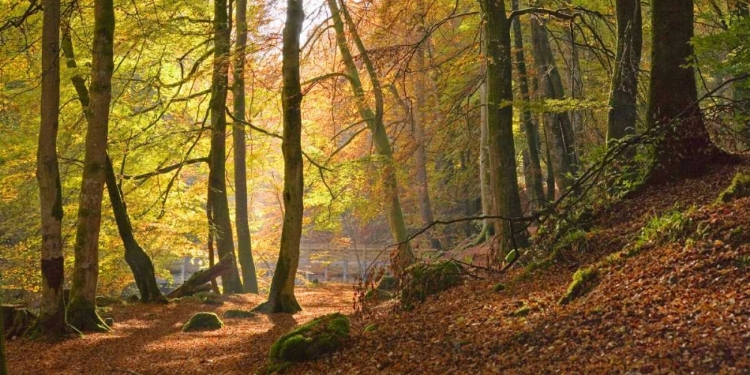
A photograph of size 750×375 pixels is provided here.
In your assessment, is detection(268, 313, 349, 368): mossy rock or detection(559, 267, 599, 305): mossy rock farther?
detection(268, 313, 349, 368): mossy rock

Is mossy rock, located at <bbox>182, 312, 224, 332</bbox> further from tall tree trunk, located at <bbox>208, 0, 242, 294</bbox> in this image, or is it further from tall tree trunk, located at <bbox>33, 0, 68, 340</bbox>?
tall tree trunk, located at <bbox>208, 0, 242, 294</bbox>

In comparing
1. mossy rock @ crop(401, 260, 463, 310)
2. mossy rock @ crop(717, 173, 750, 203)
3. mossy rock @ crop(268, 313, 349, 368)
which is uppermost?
mossy rock @ crop(717, 173, 750, 203)

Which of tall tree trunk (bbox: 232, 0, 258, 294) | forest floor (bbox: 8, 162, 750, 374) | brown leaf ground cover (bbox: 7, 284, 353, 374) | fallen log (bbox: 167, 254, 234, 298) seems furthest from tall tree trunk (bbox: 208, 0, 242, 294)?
forest floor (bbox: 8, 162, 750, 374)

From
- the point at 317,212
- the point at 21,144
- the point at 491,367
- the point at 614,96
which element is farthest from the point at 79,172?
the point at 491,367

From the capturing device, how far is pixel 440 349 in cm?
562

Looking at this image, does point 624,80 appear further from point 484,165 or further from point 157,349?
point 484,165

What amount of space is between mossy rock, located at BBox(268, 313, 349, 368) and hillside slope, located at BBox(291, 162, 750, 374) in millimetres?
172

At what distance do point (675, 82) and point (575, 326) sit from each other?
3.99 metres

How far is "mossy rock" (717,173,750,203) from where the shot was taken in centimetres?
631

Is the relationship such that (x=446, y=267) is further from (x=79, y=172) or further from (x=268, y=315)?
(x=79, y=172)

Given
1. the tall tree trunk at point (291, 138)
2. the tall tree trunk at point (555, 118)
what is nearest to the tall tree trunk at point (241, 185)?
the tall tree trunk at point (291, 138)

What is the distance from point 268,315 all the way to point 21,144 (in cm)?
811

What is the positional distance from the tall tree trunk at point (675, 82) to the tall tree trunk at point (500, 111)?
289 cm

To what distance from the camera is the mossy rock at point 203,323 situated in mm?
10219
